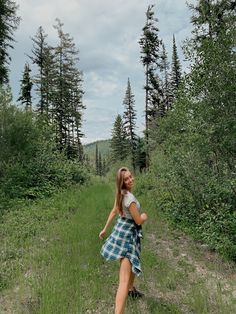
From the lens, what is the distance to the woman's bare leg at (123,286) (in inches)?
212

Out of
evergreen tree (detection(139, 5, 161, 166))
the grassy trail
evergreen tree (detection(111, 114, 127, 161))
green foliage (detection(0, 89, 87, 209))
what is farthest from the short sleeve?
evergreen tree (detection(111, 114, 127, 161))

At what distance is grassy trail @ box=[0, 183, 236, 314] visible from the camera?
20.1ft

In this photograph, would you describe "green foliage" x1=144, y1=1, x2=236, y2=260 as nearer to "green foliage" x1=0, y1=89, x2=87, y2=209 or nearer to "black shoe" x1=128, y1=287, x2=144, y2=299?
"black shoe" x1=128, y1=287, x2=144, y2=299

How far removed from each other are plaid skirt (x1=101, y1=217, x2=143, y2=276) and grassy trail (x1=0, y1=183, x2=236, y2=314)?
2.61ft

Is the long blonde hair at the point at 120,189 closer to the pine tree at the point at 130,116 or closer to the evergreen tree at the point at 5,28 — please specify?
the evergreen tree at the point at 5,28

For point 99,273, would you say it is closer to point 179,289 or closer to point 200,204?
point 179,289

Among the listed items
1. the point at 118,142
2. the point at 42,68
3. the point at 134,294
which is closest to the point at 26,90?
the point at 42,68

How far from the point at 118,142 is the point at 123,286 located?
206 feet

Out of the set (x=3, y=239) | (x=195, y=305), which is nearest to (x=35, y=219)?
(x=3, y=239)

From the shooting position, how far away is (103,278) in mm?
7496

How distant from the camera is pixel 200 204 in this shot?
11812 mm

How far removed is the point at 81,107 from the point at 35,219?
129 ft

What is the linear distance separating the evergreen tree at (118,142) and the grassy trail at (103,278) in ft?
181

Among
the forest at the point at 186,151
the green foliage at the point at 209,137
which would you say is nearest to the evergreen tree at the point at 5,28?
the forest at the point at 186,151
